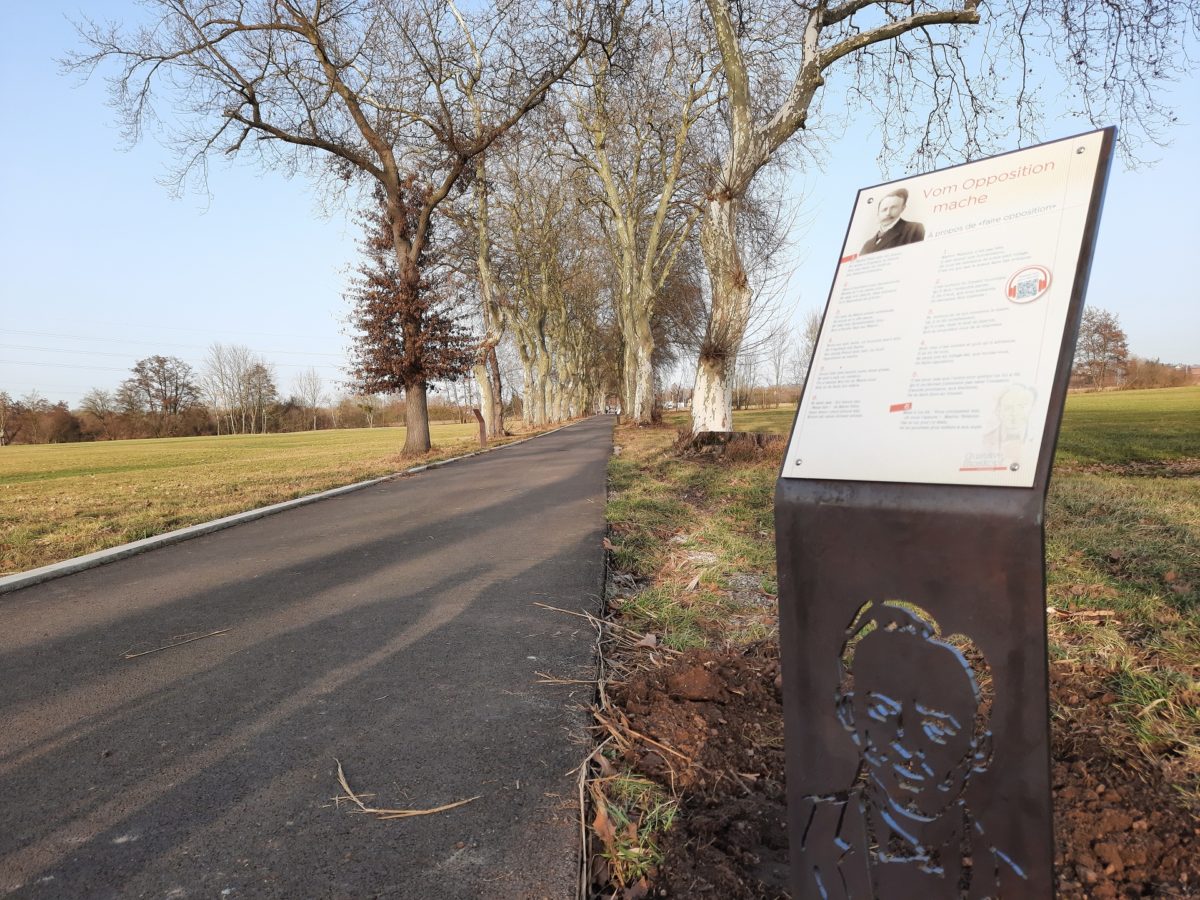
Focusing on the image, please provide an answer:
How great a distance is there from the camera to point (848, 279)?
168 cm

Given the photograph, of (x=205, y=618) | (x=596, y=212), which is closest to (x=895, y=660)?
(x=205, y=618)

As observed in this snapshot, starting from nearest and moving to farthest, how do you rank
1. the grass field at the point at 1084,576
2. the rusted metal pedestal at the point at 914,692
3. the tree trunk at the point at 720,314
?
1. the rusted metal pedestal at the point at 914,692
2. the grass field at the point at 1084,576
3. the tree trunk at the point at 720,314

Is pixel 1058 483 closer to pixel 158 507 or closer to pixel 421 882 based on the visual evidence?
pixel 421 882

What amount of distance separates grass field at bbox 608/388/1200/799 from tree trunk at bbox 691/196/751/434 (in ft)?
8.14

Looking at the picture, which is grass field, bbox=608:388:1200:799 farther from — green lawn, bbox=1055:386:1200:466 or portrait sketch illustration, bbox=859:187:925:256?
green lawn, bbox=1055:386:1200:466

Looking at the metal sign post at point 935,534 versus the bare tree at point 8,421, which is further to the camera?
the bare tree at point 8,421

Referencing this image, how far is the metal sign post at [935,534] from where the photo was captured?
122cm

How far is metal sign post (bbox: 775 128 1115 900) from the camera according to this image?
4.00 feet

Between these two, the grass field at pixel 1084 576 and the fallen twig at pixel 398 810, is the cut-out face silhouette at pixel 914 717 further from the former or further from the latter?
the fallen twig at pixel 398 810

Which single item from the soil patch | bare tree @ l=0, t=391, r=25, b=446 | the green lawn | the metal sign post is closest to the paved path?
the soil patch

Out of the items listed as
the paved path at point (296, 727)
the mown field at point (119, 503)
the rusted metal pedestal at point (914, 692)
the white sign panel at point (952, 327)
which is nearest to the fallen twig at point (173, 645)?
the paved path at point (296, 727)

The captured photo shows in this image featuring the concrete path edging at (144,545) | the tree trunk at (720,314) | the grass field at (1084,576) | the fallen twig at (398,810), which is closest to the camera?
the fallen twig at (398,810)

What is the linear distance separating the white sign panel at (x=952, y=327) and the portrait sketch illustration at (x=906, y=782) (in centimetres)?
37

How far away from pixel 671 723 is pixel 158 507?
9421 mm
